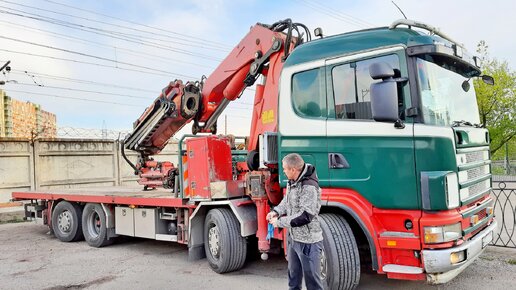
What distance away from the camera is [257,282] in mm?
5637

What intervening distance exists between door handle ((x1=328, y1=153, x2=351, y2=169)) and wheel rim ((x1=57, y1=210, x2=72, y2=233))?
6570mm

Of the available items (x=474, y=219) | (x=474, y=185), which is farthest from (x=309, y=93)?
(x=474, y=219)

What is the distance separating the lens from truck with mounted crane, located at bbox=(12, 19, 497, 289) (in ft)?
13.6

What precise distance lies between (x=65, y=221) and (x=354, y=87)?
736 cm

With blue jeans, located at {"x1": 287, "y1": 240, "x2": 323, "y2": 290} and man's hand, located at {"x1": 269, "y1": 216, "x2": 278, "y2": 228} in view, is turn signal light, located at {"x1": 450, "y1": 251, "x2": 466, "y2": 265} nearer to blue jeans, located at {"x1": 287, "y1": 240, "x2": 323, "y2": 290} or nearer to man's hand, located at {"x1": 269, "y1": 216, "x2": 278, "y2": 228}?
blue jeans, located at {"x1": 287, "y1": 240, "x2": 323, "y2": 290}

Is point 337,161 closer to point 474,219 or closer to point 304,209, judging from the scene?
point 304,209

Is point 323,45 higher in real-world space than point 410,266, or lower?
higher

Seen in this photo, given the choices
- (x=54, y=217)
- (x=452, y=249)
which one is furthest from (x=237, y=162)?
(x=54, y=217)

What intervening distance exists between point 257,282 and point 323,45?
3232 mm

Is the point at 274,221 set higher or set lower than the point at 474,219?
higher

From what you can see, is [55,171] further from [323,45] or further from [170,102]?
[323,45]

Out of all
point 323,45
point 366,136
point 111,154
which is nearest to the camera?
point 366,136

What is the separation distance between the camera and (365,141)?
4508 millimetres

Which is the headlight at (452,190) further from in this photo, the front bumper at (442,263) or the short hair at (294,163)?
the short hair at (294,163)
